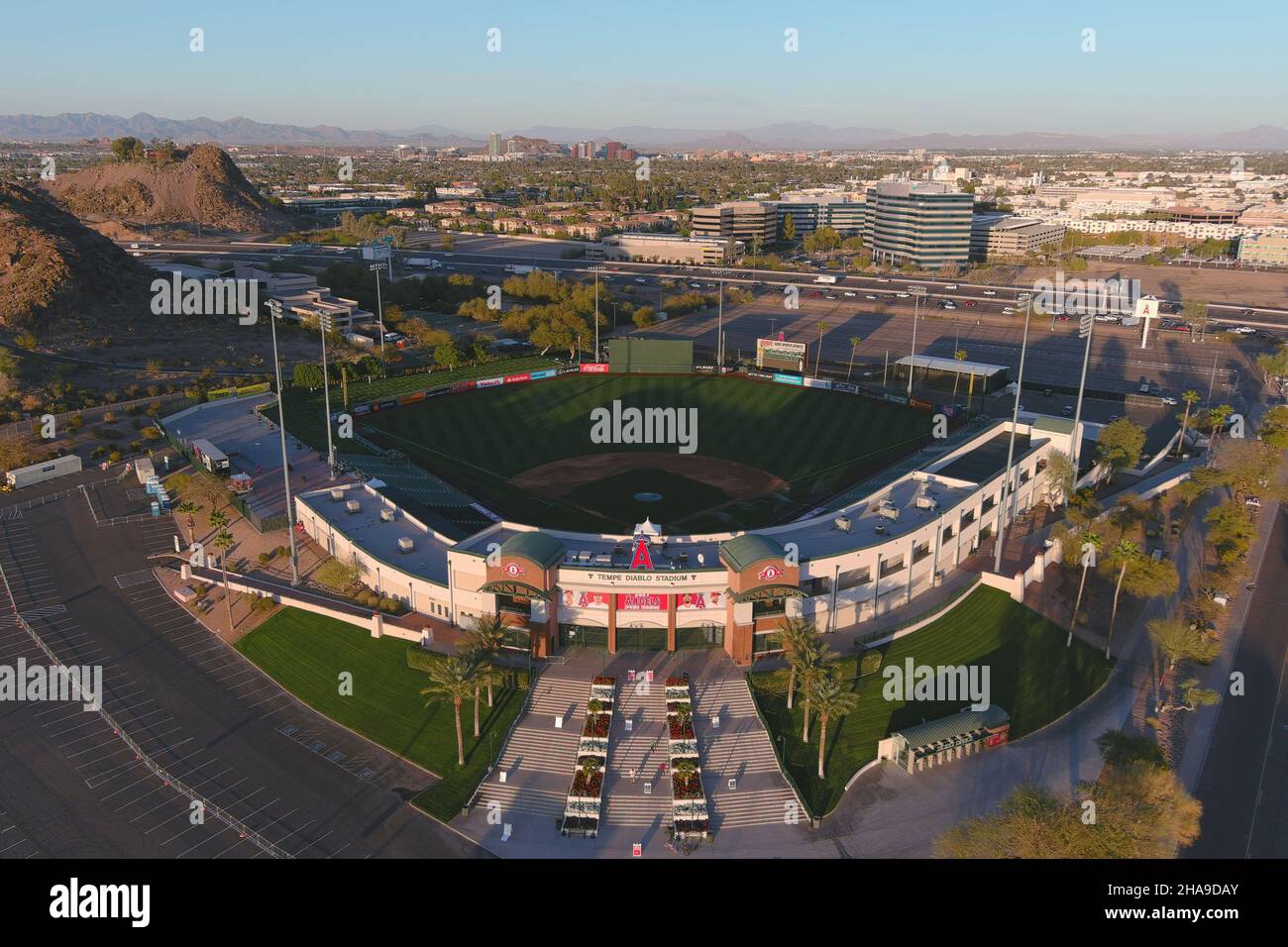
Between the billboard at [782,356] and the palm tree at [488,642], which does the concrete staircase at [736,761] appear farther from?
the billboard at [782,356]

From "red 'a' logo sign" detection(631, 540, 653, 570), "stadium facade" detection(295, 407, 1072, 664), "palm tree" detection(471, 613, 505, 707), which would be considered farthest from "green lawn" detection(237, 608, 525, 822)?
"red 'a' logo sign" detection(631, 540, 653, 570)

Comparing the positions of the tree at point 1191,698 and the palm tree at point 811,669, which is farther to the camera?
the tree at point 1191,698

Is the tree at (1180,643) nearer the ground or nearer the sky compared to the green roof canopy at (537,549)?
nearer the ground

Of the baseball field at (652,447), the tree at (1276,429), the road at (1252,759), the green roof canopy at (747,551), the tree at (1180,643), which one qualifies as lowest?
the road at (1252,759)

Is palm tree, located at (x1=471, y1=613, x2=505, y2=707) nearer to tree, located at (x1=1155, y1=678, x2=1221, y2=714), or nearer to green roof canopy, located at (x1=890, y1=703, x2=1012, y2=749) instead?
green roof canopy, located at (x1=890, y1=703, x2=1012, y2=749)

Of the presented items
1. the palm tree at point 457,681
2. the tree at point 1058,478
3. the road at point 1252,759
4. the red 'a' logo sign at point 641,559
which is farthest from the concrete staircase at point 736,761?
the tree at point 1058,478

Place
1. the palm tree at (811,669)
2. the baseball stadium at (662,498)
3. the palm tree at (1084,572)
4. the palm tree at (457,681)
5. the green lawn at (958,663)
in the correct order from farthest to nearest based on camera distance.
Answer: the palm tree at (1084,572) → the baseball stadium at (662,498) → the green lawn at (958,663) → the palm tree at (811,669) → the palm tree at (457,681)
